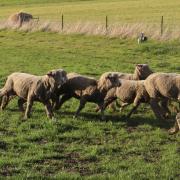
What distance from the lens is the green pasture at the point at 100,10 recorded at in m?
→ 52.9

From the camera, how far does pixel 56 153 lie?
11.0 meters

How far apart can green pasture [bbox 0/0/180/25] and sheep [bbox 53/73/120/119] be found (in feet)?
104

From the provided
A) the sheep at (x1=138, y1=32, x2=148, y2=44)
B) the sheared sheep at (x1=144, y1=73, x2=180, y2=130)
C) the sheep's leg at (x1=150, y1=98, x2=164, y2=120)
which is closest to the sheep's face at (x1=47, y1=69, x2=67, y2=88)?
the sheared sheep at (x1=144, y1=73, x2=180, y2=130)

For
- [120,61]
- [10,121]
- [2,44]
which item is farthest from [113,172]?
[2,44]

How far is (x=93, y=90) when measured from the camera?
47.4 feet

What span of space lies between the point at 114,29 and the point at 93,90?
20339mm

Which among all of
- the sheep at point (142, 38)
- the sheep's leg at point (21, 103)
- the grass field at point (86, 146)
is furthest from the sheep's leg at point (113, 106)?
the sheep at point (142, 38)

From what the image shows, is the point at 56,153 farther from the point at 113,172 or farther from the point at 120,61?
the point at 120,61

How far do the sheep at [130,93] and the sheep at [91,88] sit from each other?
18 cm

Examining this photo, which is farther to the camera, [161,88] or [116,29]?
[116,29]

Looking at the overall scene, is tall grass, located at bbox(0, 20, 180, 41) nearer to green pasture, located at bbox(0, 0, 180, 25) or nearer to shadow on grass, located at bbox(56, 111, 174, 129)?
green pasture, located at bbox(0, 0, 180, 25)

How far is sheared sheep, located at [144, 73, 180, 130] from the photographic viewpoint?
1387 cm

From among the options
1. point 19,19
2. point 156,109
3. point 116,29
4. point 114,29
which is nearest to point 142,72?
point 156,109

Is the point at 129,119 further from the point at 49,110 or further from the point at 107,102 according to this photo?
the point at 49,110
